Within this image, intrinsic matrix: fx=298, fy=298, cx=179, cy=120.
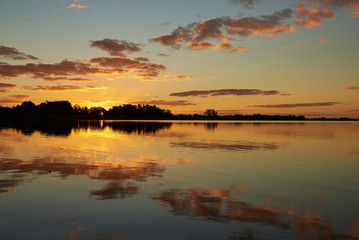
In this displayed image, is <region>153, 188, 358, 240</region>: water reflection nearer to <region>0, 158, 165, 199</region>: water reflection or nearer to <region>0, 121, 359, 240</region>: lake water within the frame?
<region>0, 121, 359, 240</region>: lake water

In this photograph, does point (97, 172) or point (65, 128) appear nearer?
point (97, 172)

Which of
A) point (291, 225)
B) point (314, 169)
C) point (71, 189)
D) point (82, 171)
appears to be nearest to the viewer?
point (291, 225)

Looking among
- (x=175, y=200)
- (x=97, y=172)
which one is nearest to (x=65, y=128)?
(x=97, y=172)

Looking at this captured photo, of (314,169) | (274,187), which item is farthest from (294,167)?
(274,187)

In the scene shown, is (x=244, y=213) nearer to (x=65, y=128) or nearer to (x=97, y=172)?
(x=97, y=172)

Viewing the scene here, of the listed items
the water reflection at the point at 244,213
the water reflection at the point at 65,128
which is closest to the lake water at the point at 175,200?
the water reflection at the point at 244,213

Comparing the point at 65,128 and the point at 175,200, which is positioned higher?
the point at 65,128

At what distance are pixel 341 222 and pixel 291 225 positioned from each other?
2.05 m

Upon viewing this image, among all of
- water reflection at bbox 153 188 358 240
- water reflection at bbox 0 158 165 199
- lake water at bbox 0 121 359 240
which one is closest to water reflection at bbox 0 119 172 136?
water reflection at bbox 0 158 165 199

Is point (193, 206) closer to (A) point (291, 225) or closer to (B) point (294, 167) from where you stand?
(A) point (291, 225)

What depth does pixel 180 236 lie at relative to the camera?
370 inches

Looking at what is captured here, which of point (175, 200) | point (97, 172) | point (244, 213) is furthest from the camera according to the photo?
point (97, 172)

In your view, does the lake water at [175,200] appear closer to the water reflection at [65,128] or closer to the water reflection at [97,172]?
the water reflection at [97,172]

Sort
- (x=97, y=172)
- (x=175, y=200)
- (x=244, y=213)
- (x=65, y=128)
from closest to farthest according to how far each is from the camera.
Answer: (x=244, y=213), (x=175, y=200), (x=97, y=172), (x=65, y=128)
